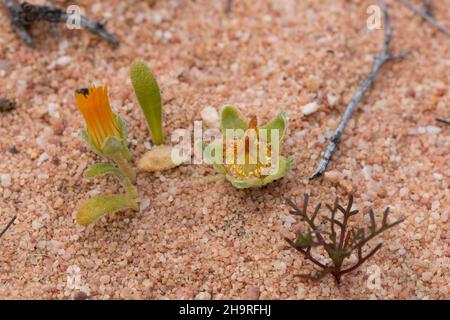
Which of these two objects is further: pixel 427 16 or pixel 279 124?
pixel 427 16

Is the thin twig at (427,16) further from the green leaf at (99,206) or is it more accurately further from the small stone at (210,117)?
the green leaf at (99,206)

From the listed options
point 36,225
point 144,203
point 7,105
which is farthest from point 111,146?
point 7,105

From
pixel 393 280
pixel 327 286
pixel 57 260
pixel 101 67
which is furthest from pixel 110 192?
pixel 393 280

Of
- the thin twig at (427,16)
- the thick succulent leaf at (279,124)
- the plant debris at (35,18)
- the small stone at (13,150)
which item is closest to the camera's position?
the thick succulent leaf at (279,124)

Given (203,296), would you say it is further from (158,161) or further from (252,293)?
(158,161)

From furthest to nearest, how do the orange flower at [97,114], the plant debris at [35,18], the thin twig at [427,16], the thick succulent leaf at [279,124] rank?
the thin twig at [427,16] → the plant debris at [35,18] → the thick succulent leaf at [279,124] → the orange flower at [97,114]

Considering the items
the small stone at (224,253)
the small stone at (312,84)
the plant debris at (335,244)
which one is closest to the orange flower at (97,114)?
the small stone at (224,253)
